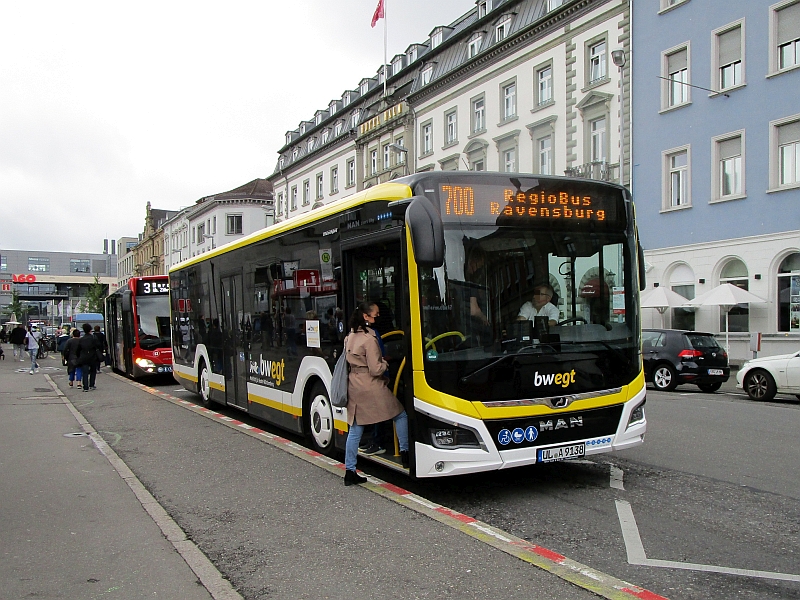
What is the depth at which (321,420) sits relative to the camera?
8727 millimetres

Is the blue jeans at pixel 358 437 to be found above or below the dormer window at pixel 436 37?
below

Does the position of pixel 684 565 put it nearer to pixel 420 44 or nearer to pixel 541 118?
pixel 541 118

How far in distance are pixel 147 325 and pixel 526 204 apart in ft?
55.2

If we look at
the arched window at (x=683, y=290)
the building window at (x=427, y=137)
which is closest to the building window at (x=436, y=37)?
the building window at (x=427, y=137)

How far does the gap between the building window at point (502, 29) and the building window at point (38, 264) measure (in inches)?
4068

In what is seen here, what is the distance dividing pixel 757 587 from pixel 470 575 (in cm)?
166

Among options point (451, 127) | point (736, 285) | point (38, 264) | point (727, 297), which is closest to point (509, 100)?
point (451, 127)

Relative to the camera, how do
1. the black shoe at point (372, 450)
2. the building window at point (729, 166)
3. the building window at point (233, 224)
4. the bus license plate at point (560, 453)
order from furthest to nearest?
the building window at point (233, 224) → the building window at point (729, 166) → the black shoe at point (372, 450) → the bus license plate at point (560, 453)

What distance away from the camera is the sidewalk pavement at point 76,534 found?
4.67 meters

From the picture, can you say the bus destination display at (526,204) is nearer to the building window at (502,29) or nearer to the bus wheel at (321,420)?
the bus wheel at (321,420)

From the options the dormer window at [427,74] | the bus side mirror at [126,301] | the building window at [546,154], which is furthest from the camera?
the dormer window at [427,74]

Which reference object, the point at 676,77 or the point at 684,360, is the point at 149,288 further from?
the point at 676,77

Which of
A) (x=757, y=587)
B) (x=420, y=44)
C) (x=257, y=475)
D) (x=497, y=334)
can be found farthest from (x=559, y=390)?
(x=420, y=44)

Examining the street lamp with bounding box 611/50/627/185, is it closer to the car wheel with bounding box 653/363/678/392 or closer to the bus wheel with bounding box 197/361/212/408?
the car wheel with bounding box 653/363/678/392
